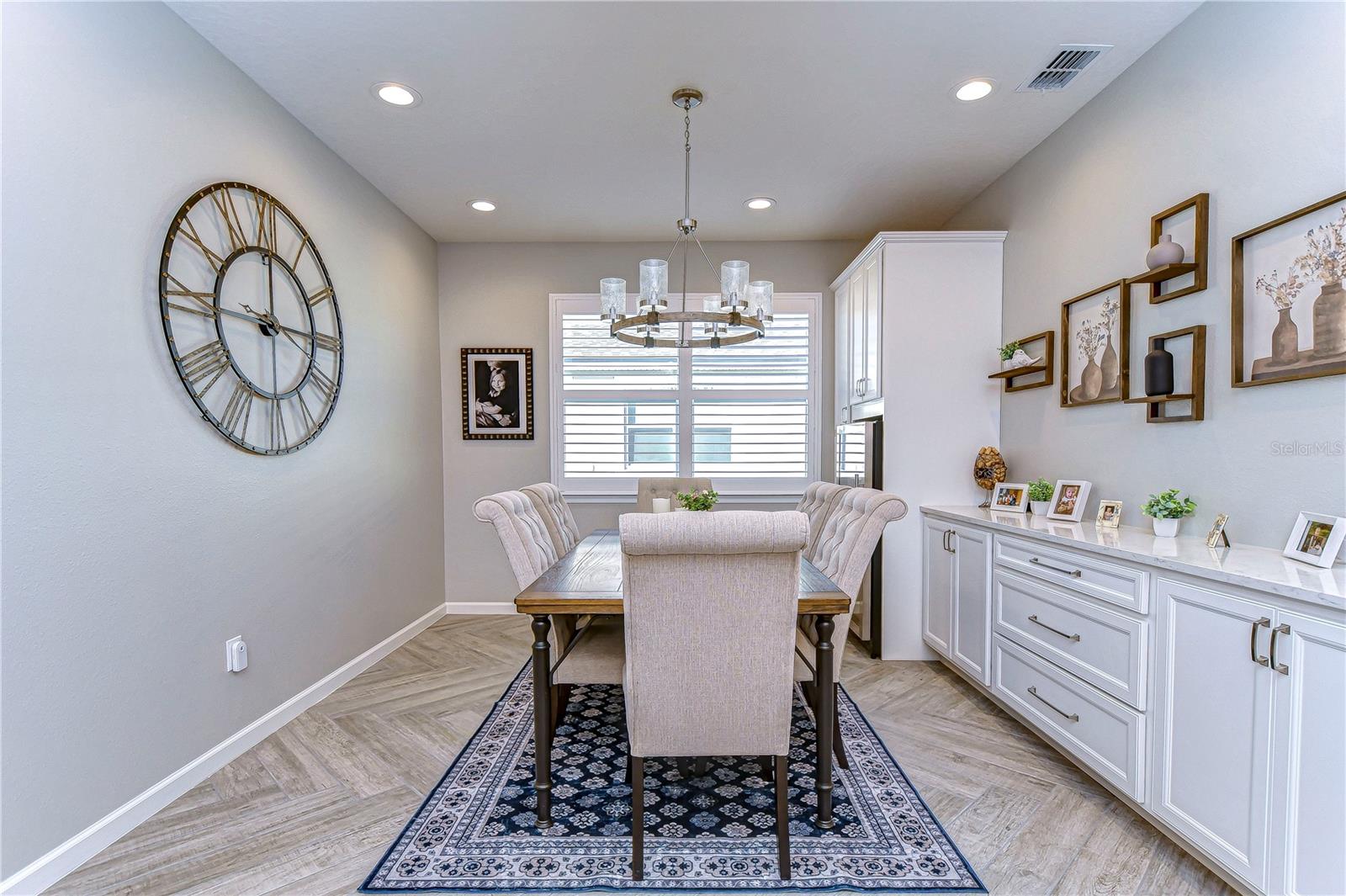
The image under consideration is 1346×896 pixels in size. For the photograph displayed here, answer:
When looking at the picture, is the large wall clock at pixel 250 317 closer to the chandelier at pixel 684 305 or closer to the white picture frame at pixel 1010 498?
the chandelier at pixel 684 305

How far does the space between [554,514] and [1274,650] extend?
254cm

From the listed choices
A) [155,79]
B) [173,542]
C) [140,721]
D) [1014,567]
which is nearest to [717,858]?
[1014,567]

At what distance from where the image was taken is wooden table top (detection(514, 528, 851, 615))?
178cm

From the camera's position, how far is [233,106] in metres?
2.34

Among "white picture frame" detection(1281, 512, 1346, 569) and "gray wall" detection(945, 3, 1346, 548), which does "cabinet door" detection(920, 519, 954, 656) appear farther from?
"white picture frame" detection(1281, 512, 1346, 569)

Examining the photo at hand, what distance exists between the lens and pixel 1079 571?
2049 millimetres

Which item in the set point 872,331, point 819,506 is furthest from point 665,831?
point 872,331

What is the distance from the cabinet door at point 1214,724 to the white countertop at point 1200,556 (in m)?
0.07

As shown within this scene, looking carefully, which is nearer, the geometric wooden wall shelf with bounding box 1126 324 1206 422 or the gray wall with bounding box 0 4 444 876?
the gray wall with bounding box 0 4 444 876

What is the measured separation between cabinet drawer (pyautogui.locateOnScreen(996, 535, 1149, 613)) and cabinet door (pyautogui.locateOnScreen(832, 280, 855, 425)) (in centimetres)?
167

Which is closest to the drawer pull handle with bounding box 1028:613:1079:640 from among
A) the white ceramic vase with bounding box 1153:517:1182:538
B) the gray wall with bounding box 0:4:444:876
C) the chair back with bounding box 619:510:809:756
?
the white ceramic vase with bounding box 1153:517:1182:538

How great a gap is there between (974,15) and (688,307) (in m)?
2.59

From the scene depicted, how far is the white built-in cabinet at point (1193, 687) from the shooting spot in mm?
1312

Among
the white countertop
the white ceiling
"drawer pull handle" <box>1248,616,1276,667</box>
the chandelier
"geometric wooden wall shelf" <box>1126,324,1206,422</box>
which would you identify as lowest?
"drawer pull handle" <box>1248,616,1276,667</box>
